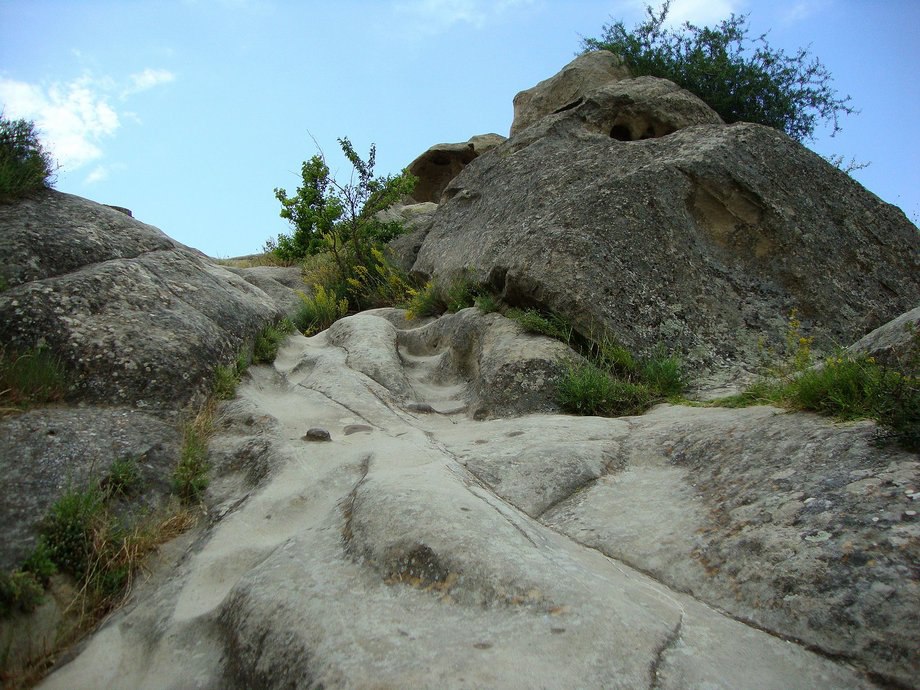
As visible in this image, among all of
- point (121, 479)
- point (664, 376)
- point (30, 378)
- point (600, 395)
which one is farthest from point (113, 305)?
point (664, 376)

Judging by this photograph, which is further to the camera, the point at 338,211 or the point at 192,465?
the point at 338,211

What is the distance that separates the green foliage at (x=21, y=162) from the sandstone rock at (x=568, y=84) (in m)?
9.04

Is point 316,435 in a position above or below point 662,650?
above

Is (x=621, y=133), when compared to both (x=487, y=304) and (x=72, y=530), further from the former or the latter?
(x=72, y=530)

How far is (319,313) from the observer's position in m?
9.44

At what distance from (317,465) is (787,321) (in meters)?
4.76

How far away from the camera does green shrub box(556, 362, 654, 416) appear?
209 inches

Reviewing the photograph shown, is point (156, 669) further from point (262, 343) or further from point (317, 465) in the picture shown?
point (262, 343)

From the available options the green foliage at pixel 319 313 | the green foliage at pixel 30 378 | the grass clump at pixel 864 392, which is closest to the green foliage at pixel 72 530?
the green foliage at pixel 30 378

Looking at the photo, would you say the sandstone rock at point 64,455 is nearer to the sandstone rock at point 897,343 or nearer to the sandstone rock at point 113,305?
the sandstone rock at point 113,305

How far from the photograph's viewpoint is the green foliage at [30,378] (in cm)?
390

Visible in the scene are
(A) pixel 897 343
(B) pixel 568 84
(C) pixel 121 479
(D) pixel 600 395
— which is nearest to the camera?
(C) pixel 121 479

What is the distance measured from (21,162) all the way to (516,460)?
452 cm

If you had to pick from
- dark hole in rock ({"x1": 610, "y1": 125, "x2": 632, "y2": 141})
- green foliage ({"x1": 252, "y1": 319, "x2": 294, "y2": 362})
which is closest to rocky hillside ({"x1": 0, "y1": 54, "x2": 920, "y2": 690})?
green foliage ({"x1": 252, "y1": 319, "x2": 294, "y2": 362})
